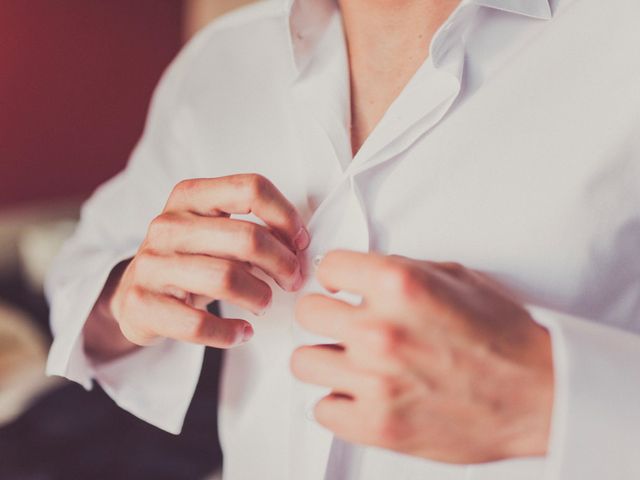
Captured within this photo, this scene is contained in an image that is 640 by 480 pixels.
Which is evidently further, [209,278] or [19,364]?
[19,364]

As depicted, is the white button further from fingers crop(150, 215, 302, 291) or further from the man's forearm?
the man's forearm

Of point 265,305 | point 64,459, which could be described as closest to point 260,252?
point 265,305

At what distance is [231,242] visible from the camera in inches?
20.2

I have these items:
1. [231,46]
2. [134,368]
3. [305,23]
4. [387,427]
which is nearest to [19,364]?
[134,368]

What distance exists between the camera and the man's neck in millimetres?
642

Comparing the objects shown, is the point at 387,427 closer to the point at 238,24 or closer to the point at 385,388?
the point at 385,388

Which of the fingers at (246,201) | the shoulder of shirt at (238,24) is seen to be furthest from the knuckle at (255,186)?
the shoulder of shirt at (238,24)

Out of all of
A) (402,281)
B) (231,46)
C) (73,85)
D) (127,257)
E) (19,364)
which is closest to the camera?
(402,281)

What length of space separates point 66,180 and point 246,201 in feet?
4.40

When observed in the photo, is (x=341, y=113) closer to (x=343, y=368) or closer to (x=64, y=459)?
(x=343, y=368)

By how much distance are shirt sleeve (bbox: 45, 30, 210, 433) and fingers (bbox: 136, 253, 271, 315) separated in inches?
7.4

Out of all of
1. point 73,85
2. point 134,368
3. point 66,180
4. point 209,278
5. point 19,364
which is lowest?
point 19,364

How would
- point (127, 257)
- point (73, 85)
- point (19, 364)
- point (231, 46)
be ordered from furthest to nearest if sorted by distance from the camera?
1. point (73, 85)
2. point (19, 364)
3. point (231, 46)
4. point (127, 257)

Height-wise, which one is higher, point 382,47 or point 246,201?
point 382,47
